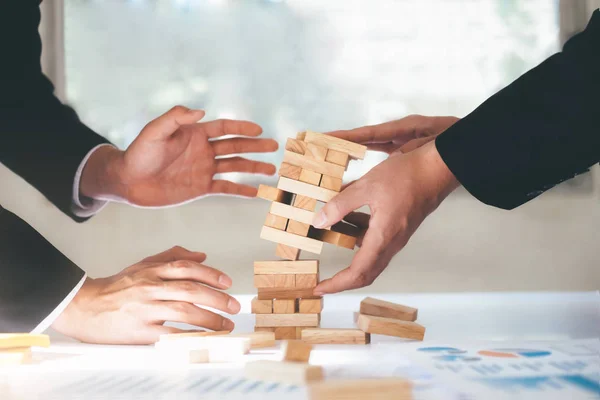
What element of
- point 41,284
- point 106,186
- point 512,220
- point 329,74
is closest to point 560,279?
point 512,220

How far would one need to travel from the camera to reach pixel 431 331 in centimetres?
156

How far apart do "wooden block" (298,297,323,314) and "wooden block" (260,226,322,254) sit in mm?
115

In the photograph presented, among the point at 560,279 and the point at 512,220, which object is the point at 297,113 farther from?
the point at 560,279

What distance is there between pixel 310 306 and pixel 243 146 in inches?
31.2

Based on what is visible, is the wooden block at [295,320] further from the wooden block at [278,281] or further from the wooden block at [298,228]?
the wooden block at [298,228]

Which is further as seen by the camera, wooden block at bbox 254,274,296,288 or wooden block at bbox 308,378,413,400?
wooden block at bbox 254,274,296,288

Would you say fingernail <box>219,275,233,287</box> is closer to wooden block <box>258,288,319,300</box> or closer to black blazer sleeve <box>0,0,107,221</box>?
wooden block <box>258,288,319,300</box>

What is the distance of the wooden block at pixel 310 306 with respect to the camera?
147cm

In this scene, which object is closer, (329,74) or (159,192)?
(159,192)

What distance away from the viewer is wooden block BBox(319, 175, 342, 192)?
4.82ft

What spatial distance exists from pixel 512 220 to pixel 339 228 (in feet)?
7.77

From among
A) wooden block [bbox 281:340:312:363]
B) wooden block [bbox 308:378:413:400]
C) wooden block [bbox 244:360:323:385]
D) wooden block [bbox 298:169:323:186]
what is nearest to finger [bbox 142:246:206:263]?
wooden block [bbox 298:169:323:186]

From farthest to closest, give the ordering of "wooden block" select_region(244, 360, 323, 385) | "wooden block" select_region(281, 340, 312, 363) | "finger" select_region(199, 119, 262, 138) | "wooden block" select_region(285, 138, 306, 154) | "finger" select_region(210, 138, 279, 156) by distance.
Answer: "finger" select_region(210, 138, 279, 156)
"finger" select_region(199, 119, 262, 138)
"wooden block" select_region(285, 138, 306, 154)
"wooden block" select_region(281, 340, 312, 363)
"wooden block" select_region(244, 360, 323, 385)

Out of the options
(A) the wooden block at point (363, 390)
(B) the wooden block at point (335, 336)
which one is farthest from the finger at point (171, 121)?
(A) the wooden block at point (363, 390)
